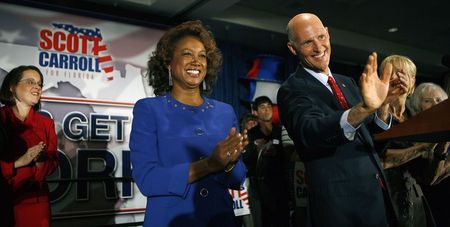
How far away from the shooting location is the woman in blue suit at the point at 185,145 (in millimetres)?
1196

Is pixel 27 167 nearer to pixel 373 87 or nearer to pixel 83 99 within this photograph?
pixel 83 99

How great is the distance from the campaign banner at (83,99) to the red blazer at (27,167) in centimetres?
99

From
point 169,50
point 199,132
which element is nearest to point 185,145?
point 199,132

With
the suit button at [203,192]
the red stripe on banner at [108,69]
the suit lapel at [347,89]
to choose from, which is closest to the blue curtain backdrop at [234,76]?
the red stripe on banner at [108,69]

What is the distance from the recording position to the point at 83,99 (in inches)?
169

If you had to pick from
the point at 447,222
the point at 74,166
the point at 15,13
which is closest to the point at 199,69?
the point at 447,222

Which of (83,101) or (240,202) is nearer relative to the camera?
(83,101)

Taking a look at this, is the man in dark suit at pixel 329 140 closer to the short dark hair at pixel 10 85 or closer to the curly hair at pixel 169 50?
the curly hair at pixel 169 50

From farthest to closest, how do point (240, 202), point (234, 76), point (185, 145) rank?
point (234, 76) → point (240, 202) → point (185, 145)

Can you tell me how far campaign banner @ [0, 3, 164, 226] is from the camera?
4.02 m

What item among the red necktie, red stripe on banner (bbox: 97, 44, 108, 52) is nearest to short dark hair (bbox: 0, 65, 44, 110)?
red stripe on banner (bbox: 97, 44, 108, 52)

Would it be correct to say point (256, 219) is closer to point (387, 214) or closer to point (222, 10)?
point (222, 10)

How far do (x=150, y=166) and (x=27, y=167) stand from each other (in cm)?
192

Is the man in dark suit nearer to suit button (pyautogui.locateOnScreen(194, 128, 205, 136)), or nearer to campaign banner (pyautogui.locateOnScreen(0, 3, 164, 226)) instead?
suit button (pyautogui.locateOnScreen(194, 128, 205, 136))
